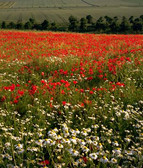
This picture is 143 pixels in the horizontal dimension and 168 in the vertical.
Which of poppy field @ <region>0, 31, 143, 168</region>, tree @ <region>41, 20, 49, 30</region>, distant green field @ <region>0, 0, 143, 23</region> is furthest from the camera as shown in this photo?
distant green field @ <region>0, 0, 143, 23</region>

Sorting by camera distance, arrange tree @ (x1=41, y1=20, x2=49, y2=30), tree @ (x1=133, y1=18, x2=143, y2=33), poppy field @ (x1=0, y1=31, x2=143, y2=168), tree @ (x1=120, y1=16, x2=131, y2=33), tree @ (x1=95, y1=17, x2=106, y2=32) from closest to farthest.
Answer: poppy field @ (x1=0, y1=31, x2=143, y2=168) → tree @ (x1=133, y1=18, x2=143, y2=33) → tree @ (x1=120, y1=16, x2=131, y2=33) → tree @ (x1=95, y1=17, x2=106, y2=32) → tree @ (x1=41, y1=20, x2=49, y2=30)

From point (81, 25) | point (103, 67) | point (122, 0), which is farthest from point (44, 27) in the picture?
point (122, 0)

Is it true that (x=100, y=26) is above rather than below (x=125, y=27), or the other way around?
above

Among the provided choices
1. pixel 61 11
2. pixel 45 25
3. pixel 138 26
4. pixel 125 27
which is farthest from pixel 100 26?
pixel 61 11

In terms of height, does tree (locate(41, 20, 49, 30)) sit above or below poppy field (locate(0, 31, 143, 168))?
above

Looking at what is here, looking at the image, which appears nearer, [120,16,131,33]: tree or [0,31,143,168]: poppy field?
[0,31,143,168]: poppy field

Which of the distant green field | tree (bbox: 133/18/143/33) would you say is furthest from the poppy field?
the distant green field

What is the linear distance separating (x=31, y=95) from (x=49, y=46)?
8014 millimetres

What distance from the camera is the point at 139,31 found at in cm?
6425

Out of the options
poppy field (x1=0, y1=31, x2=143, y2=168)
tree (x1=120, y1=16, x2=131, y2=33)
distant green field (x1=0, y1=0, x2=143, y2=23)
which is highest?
distant green field (x1=0, y1=0, x2=143, y2=23)

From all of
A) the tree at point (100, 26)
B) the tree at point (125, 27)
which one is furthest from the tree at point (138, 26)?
the tree at point (100, 26)

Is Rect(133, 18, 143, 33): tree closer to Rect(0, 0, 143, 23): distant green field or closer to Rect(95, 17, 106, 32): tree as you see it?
Rect(95, 17, 106, 32): tree

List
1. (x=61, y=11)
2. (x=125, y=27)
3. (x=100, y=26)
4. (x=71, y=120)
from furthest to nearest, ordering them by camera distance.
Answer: (x=61, y=11) → (x=100, y=26) → (x=125, y=27) → (x=71, y=120)

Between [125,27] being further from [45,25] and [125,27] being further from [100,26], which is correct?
[45,25]
